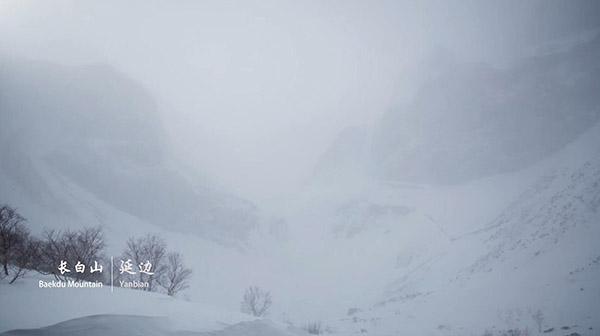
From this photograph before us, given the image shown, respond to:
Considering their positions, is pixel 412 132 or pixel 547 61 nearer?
pixel 547 61

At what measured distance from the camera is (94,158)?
77.1 metres

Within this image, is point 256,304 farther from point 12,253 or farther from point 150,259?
point 12,253

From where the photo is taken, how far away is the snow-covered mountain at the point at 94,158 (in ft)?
197

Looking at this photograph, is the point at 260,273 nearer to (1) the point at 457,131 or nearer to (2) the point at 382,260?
(2) the point at 382,260

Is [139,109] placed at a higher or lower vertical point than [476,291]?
higher

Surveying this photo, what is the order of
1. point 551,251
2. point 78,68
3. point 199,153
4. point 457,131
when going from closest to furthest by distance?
point 551,251
point 78,68
point 457,131
point 199,153

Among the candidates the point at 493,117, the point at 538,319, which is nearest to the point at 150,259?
the point at 538,319

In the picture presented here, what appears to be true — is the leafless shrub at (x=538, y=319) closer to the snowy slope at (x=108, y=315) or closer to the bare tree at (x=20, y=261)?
the snowy slope at (x=108, y=315)

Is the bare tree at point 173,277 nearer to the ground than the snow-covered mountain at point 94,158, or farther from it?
nearer to the ground

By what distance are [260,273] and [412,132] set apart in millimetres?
88399

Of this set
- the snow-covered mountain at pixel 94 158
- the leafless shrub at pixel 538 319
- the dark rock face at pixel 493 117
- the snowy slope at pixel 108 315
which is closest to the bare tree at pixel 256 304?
the snowy slope at pixel 108 315

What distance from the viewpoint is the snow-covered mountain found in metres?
60.2

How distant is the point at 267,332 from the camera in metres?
11.2

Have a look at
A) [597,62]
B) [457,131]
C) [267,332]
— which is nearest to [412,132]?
[457,131]
